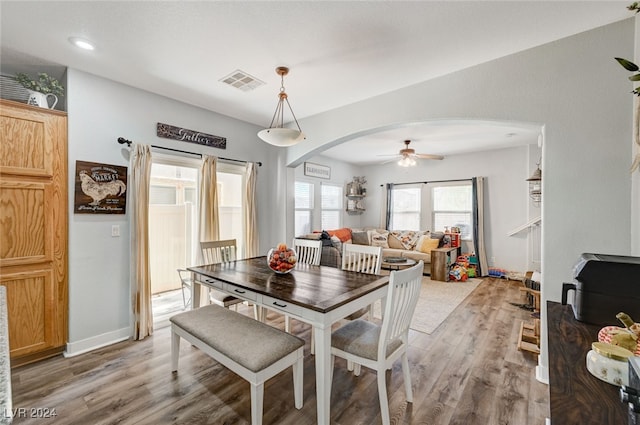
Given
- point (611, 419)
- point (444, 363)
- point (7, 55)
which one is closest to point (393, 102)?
point (444, 363)

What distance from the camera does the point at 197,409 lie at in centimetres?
187

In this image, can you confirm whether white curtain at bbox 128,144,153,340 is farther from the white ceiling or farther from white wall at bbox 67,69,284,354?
the white ceiling

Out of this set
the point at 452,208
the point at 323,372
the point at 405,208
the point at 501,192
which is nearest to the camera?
the point at 323,372

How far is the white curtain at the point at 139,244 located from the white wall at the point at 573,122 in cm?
333

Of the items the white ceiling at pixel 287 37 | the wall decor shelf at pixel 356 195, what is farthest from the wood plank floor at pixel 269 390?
the wall decor shelf at pixel 356 195

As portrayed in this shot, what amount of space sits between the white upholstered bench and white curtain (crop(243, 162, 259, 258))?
5.81 ft

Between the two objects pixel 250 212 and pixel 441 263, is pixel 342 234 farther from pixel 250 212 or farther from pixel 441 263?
pixel 250 212

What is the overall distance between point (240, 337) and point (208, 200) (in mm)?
2171

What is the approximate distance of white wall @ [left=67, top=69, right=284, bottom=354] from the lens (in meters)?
2.60

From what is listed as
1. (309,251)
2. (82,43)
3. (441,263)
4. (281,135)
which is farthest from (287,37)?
(441,263)

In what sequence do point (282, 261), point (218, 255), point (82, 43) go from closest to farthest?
point (82, 43), point (282, 261), point (218, 255)

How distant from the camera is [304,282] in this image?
2.18 meters

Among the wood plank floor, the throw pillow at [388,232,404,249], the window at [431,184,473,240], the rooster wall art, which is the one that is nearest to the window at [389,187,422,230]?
the window at [431,184,473,240]

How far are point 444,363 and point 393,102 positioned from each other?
104 inches
